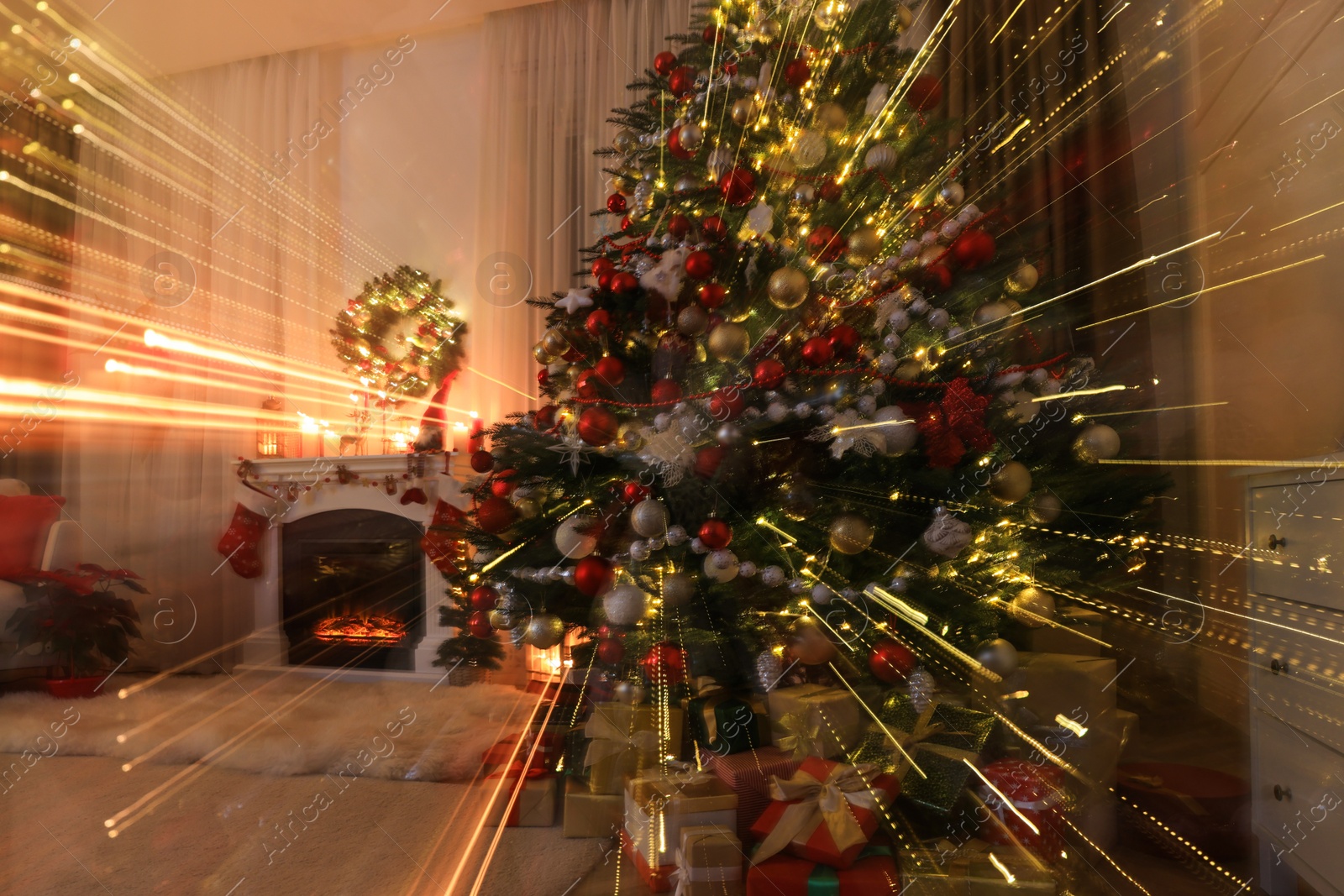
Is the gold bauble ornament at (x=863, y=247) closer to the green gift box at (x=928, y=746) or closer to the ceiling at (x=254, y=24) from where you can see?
the green gift box at (x=928, y=746)

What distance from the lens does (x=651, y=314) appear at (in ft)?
3.49

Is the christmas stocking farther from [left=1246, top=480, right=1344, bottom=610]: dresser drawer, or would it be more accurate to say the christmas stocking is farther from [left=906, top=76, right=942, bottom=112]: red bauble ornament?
[left=1246, top=480, right=1344, bottom=610]: dresser drawer

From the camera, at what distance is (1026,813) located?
750 millimetres

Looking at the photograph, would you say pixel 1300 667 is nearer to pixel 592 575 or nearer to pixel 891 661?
pixel 891 661

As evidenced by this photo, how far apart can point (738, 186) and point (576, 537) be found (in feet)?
2.00

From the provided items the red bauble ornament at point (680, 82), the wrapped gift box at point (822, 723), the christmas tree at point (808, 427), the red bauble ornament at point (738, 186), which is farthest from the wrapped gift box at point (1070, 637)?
the red bauble ornament at point (680, 82)

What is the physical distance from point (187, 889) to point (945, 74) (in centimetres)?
194

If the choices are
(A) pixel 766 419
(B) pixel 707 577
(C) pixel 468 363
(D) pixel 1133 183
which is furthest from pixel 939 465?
(C) pixel 468 363

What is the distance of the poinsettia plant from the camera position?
1.56 meters

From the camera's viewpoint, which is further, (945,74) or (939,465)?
(945,74)

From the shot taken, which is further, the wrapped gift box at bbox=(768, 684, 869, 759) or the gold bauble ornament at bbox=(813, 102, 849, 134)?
the gold bauble ornament at bbox=(813, 102, 849, 134)

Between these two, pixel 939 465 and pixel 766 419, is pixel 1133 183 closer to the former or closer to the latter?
pixel 939 465

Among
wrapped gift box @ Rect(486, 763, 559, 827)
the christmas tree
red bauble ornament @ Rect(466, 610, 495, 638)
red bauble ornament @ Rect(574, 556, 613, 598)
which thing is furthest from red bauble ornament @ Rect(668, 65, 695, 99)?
wrapped gift box @ Rect(486, 763, 559, 827)

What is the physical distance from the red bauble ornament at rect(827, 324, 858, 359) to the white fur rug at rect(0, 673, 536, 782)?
36.0 inches
